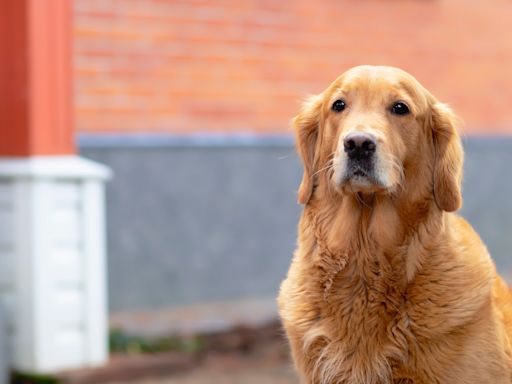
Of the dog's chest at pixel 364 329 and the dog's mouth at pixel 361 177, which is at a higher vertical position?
the dog's mouth at pixel 361 177

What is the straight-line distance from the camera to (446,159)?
4305 millimetres

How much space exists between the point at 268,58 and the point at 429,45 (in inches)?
82.8

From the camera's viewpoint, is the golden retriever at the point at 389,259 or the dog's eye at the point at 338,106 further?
the dog's eye at the point at 338,106

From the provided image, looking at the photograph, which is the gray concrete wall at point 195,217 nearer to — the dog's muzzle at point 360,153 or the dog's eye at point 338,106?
the dog's eye at point 338,106

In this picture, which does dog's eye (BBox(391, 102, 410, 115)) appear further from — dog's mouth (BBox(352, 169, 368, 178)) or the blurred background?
the blurred background

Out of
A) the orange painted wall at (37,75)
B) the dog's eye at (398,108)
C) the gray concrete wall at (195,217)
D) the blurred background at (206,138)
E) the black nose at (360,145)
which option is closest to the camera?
the black nose at (360,145)

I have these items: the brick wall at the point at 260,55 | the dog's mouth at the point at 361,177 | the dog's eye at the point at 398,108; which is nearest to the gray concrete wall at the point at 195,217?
the brick wall at the point at 260,55

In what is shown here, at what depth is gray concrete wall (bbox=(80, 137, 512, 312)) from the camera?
930 cm

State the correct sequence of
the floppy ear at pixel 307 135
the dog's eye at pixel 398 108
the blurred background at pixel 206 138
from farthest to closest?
the blurred background at pixel 206 138, the floppy ear at pixel 307 135, the dog's eye at pixel 398 108

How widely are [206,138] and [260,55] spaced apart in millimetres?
1064

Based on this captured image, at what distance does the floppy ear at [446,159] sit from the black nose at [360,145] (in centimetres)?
40

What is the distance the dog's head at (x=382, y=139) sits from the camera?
405 centimetres

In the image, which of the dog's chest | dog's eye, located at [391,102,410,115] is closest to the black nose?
dog's eye, located at [391,102,410,115]

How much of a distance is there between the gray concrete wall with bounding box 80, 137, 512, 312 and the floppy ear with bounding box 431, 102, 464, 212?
4.78 metres
